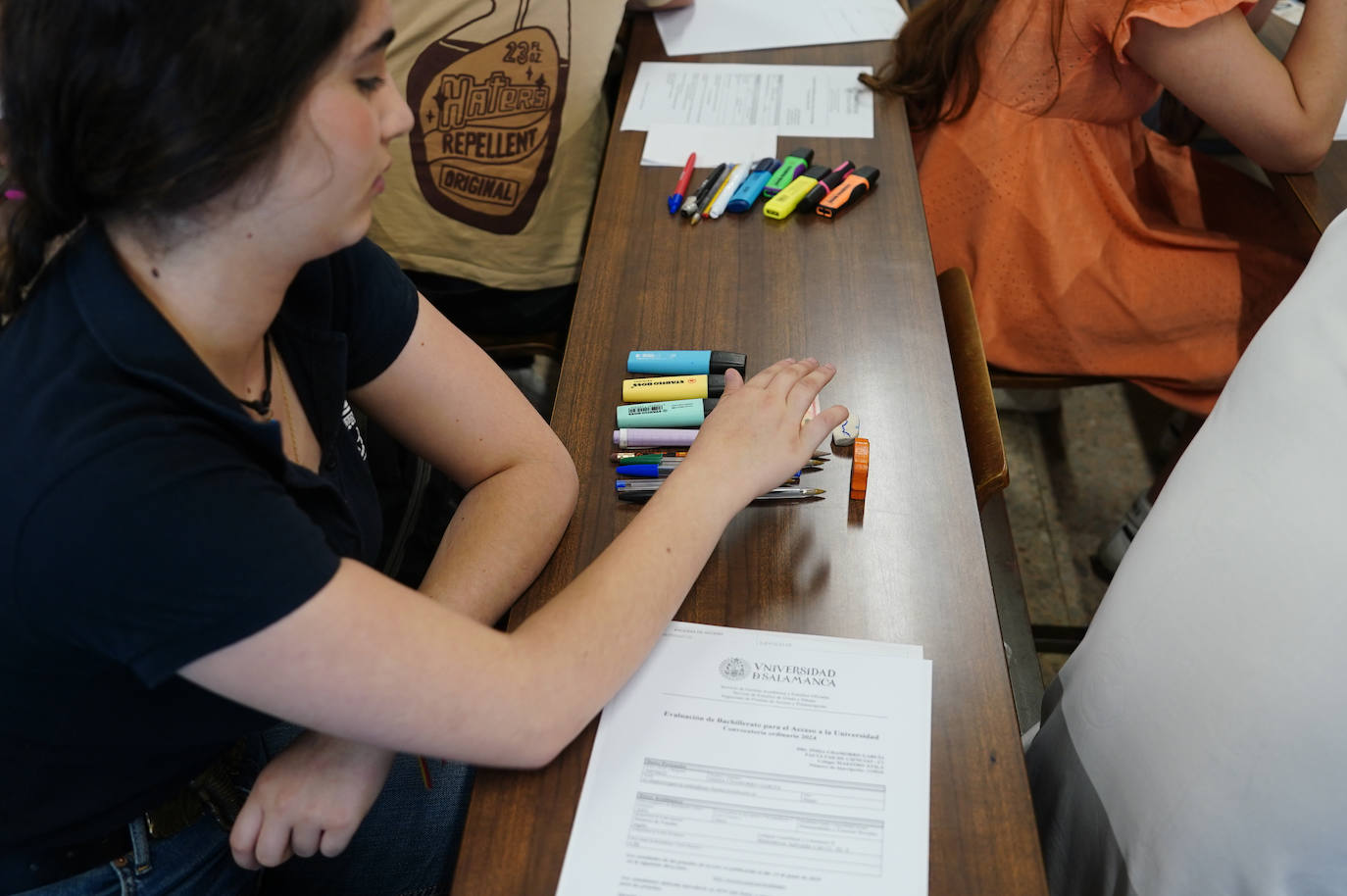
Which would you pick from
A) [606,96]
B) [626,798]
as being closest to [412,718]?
[626,798]

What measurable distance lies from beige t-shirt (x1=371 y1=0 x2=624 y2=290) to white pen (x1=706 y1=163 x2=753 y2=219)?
327mm

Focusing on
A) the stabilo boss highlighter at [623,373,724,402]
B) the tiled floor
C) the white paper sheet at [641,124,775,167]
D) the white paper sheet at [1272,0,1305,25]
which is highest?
the white paper sheet at [1272,0,1305,25]

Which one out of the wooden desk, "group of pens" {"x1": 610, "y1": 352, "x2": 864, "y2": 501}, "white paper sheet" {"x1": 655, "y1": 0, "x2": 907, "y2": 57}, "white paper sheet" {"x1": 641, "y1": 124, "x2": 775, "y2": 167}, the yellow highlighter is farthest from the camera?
"white paper sheet" {"x1": 655, "y1": 0, "x2": 907, "y2": 57}

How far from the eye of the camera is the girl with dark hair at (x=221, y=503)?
0.61 m

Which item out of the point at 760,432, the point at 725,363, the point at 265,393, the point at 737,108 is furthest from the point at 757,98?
the point at 265,393

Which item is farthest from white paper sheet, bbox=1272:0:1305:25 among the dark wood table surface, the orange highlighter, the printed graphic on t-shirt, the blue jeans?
the blue jeans

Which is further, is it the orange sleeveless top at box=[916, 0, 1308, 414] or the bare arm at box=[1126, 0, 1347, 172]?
the orange sleeveless top at box=[916, 0, 1308, 414]

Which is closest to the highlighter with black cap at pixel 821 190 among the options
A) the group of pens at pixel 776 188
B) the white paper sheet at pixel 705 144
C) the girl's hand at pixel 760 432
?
the group of pens at pixel 776 188

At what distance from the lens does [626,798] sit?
72cm

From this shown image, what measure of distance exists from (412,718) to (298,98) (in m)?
0.40

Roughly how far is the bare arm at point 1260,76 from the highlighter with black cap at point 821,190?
447 millimetres

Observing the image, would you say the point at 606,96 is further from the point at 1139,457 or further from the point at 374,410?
the point at 1139,457

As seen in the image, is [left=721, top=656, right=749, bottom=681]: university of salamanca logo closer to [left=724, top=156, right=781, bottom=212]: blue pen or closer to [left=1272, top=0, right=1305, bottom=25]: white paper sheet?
[left=724, top=156, right=781, bottom=212]: blue pen

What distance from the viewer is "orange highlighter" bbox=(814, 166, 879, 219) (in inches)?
49.8
